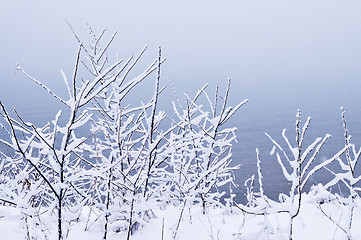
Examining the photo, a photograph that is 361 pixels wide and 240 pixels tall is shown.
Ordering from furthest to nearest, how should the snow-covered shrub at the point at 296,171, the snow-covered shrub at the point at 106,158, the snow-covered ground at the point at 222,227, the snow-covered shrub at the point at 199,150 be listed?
the snow-covered shrub at the point at 199,150 < the snow-covered ground at the point at 222,227 < the snow-covered shrub at the point at 296,171 < the snow-covered shrub at the point at 106,158

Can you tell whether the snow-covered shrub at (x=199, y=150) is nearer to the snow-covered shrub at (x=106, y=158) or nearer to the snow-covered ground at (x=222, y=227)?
the snow-covered shrub at (x=106, y=158)

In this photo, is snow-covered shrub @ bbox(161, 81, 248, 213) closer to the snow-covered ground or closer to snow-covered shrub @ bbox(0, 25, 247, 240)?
snow-covered shrub @ bbox(0, 25, 247, 240)

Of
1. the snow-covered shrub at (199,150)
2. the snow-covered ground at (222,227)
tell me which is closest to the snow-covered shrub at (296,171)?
the snow-covered ground at (222,227)

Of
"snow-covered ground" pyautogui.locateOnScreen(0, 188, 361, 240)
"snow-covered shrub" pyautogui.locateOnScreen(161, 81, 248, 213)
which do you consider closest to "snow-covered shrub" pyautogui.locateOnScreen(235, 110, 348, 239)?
"snow-covered ground" pyautogui.locateOnScreen(0, 188, 361, 240)

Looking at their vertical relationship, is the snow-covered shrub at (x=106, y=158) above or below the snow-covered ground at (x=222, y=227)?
above

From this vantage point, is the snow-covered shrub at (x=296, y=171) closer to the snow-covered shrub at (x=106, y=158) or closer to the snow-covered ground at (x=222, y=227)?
the snow-covered ground at (x=222, y=227)

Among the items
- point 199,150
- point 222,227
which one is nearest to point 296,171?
point 222,227

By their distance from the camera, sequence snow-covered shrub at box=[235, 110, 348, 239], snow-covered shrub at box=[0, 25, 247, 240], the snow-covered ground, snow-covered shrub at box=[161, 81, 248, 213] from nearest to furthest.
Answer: snow-covered shrub at box=[0, 25, 247, 240]
snow-covered shrub at box=[235, 110, 348, 239]
the snow-covered ground
snow-covered shrub at box=[161, 81, 248, 213]

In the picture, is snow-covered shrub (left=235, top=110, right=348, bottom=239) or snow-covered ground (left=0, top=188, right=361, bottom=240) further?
snow-covered ground (left=0, top=188, right=361, bottom=240)

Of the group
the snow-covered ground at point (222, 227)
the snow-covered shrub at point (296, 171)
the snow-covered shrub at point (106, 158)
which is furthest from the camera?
the snow-covered ground at point (222, 227)

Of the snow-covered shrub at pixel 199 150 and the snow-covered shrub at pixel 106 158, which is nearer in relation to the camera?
the snow-covered shrub at pixel 106 158

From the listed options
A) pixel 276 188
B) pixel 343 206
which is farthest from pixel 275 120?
pixel 343 206

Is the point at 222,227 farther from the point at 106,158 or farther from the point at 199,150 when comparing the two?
the point at 106,158

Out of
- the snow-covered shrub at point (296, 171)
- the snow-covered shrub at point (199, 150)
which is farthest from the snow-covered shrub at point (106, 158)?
the snow-covered shrub at point (296, 171)
